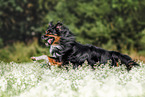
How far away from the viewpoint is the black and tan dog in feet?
20.0

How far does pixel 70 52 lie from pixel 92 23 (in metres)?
11.8

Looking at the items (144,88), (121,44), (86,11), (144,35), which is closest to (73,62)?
(144,88)

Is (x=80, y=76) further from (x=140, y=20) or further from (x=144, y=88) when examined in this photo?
(x=140, y=20)

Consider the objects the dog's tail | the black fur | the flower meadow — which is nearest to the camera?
the flower meadow

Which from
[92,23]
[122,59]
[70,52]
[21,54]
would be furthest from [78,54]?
[92,23]

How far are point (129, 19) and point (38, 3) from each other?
1090 centimetres

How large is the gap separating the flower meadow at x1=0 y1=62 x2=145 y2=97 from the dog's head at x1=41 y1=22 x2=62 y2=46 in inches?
33.1

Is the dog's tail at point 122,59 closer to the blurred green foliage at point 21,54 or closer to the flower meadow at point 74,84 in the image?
the flower meadow at point 74,84

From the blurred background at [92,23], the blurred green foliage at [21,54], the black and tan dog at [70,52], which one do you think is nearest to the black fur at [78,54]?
the black and tan dog at [70,52]

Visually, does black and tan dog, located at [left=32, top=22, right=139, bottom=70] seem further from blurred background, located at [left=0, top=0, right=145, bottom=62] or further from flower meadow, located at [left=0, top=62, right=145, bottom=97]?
blurred background, located at [left=0, top=0, right=145, bottom=62]

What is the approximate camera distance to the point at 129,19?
15664 millimetres

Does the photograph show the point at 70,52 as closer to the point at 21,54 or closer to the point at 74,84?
the point at 74,84

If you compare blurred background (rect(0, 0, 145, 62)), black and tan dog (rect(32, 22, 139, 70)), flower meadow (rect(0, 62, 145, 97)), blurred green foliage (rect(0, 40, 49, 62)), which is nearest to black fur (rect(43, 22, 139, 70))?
black and tan dog (rect(32, 22, 139, 70))

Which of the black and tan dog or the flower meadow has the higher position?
the black and tan dog
